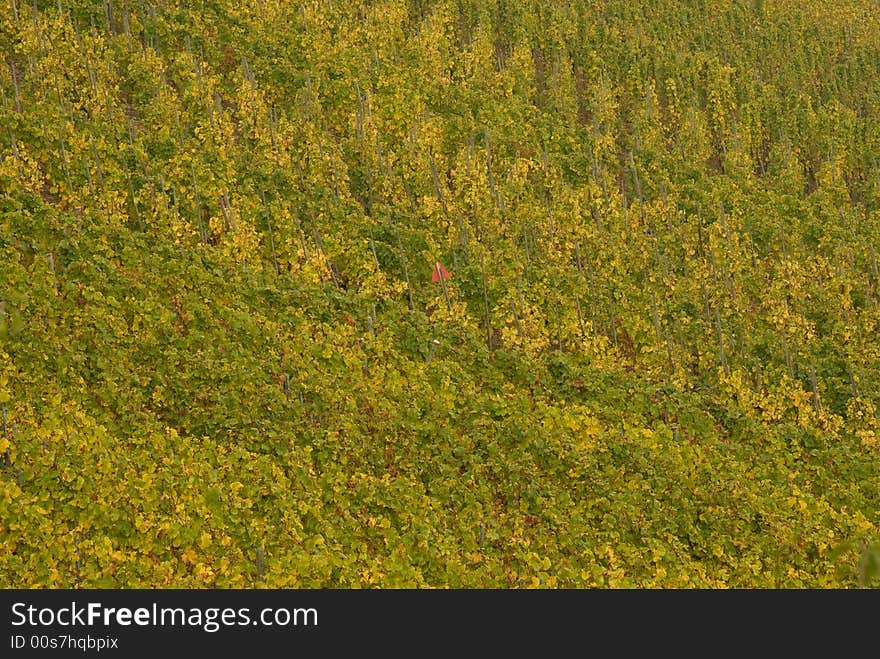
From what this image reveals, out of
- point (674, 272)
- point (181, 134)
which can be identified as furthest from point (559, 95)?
point (181, 134)

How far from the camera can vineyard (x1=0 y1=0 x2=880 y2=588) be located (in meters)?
19.0

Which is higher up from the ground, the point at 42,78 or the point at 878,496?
the point at 42,78

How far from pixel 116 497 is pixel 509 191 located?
60.4ft

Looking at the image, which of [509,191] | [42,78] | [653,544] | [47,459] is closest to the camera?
[47,459]

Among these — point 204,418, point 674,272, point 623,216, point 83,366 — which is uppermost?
point 623,216

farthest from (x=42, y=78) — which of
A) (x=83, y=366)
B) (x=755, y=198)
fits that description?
(x=755, y=198)

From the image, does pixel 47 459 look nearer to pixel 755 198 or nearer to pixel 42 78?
pixel 42 78

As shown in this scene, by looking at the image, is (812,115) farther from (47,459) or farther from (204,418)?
(47,459)

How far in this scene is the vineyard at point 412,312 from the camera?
19.0m

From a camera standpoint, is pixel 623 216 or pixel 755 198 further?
pixel 755 198

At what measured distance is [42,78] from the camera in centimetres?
2878

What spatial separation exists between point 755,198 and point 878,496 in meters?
15.5

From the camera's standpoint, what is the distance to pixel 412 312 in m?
26.0

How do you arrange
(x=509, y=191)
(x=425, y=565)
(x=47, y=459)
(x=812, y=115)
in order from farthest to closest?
1. (x=812, y=115)
2. (x=509, y=191)
3. (x=425, y=565)
4. (x=47, y=459)
